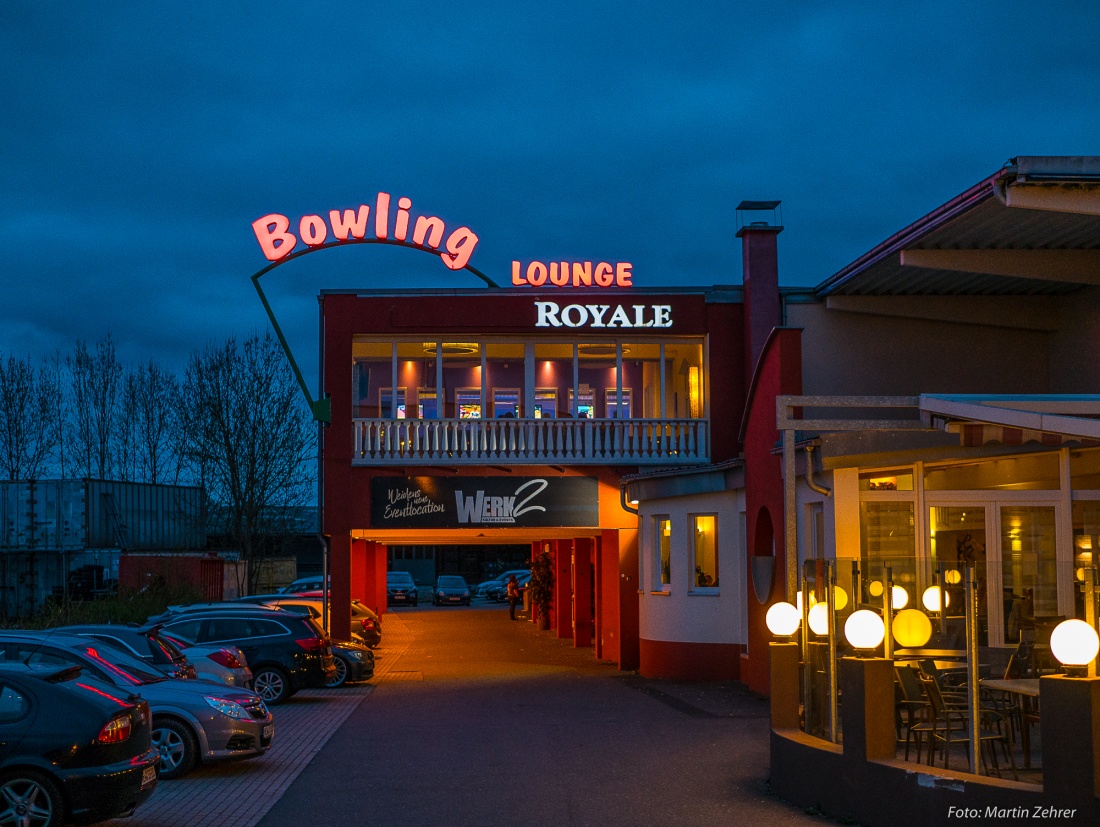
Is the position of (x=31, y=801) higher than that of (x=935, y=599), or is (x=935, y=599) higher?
(x=935, y=599)

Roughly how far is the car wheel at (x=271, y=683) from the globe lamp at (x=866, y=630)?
38.4 ft

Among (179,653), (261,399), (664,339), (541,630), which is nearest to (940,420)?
(179,653)

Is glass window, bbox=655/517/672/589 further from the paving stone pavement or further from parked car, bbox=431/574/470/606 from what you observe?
parked car, bbox=431/574/470/606

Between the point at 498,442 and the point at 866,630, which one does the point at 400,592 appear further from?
the point at 866,630

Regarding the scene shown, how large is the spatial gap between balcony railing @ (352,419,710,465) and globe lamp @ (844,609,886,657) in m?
15.7

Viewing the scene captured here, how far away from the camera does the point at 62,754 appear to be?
29.0ft

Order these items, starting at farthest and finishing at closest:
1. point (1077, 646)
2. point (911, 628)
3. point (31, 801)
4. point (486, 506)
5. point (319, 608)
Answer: point (319, 608) < point (486, 506) < point (911, 628) < point (31, 801) < point (1077, 646)

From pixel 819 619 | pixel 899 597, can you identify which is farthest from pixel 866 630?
pixel 819 619

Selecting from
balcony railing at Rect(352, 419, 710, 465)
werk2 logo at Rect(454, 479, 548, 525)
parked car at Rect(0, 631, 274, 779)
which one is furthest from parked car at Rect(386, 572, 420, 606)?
parked car at Rect(0, 631, 274, 779)

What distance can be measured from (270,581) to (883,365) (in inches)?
1013

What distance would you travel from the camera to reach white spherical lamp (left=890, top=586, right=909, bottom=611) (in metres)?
10.5

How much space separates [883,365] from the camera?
24.2 m

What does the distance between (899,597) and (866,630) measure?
0.61 m

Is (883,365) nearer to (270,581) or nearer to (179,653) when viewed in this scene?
(179,653)
